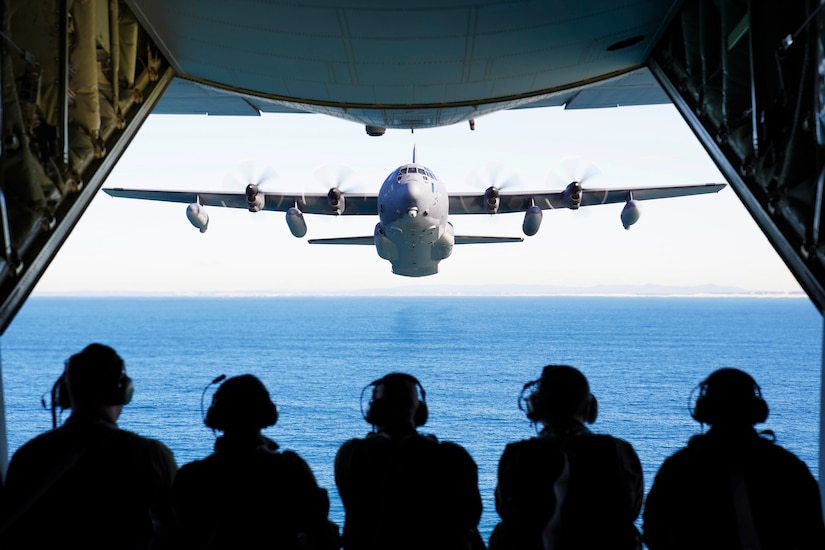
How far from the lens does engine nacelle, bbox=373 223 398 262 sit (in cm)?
2472

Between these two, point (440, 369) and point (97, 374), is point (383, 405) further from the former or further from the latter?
point (440, 369)

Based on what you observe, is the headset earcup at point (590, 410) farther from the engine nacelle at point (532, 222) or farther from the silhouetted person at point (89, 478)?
the engine nacelle at point (532, 222)

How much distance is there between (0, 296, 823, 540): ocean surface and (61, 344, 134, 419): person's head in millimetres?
29201

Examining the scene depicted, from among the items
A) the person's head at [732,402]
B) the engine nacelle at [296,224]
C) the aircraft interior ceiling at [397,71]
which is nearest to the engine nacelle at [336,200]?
the engine nacelle at [296,224]

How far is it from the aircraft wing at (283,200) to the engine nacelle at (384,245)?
11.7 feet

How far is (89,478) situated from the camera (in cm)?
299

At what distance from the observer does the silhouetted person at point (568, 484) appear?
3039mm

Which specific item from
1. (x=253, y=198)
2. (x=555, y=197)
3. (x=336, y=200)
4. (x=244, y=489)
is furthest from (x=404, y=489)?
(x=555, y=197)

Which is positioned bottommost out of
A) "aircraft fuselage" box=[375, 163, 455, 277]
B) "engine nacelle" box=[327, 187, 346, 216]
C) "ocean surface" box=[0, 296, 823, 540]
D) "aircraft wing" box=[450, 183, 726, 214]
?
"ocean surface" box=[0, 296, 823, 540]

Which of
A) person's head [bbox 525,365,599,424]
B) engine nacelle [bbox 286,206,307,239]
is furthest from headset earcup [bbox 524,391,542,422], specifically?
engine nacelle [bbox 286,206,307,239]

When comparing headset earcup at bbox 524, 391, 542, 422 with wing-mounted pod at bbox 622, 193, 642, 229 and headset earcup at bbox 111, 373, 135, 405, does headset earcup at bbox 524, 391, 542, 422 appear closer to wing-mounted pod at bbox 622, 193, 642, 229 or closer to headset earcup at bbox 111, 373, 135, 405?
headset earcup at bbox 111, 373, 135, 405

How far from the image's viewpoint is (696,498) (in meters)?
2.94

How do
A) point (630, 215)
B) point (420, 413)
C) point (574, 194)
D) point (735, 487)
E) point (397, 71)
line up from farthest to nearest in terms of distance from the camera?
point (574, 194), point (630, 215), point (397, 71), point (420, 413), point (735, 487)

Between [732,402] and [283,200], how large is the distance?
87.3ft
